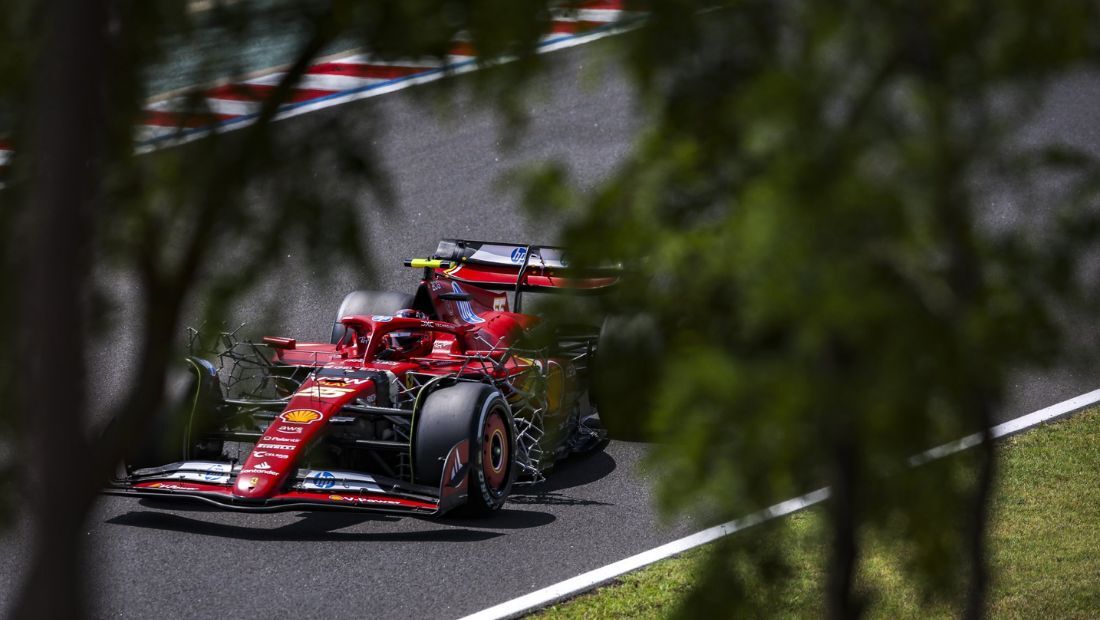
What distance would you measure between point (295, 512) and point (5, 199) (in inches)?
206

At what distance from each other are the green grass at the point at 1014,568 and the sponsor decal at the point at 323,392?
2.05 m

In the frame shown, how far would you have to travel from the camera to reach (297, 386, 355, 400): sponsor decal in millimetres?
8141

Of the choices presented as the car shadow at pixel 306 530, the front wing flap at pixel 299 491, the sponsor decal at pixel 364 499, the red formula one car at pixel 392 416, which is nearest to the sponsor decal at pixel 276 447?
the red formula one car at pixel 392 416

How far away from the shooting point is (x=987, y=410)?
8.71 feet

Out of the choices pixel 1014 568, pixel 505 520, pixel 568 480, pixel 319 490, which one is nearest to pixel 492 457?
pixel 505 520

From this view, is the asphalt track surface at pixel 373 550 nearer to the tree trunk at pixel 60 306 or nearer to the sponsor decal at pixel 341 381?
the sponsor decal at pixel 341 381

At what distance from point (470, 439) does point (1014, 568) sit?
116 inches

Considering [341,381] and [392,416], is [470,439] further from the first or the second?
[341,381]

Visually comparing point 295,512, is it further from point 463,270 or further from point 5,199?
point 5,199

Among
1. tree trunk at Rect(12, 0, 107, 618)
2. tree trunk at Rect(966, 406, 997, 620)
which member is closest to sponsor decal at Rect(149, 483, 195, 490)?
tree trunk at Rect(12, 0, 107, 618)

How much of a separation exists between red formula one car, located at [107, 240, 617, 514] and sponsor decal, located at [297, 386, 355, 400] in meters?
0.01

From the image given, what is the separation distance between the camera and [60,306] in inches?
101

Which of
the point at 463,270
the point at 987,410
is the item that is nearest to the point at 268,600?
the point at 463,270

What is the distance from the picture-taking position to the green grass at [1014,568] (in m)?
6.55
